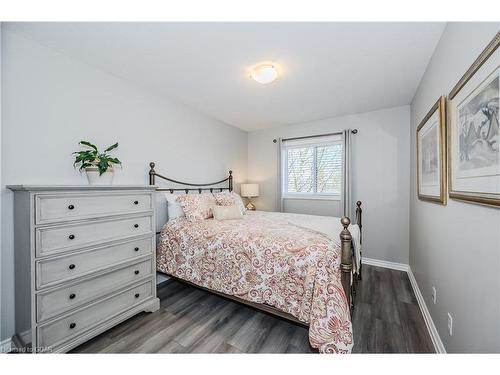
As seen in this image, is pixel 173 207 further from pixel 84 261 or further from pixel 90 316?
pixel 90 316

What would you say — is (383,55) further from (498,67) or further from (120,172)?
(120,172)

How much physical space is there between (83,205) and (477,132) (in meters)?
2.54

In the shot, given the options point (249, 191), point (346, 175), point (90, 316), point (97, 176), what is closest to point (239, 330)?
point (90, 316)

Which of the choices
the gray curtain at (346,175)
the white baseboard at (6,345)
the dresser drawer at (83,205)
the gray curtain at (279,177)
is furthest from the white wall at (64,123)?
the gray curtain at (346,175)

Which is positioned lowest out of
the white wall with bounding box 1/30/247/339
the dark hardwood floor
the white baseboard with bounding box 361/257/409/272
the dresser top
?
the dark hardwood floor

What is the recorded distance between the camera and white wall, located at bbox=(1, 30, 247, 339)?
63.9 inches

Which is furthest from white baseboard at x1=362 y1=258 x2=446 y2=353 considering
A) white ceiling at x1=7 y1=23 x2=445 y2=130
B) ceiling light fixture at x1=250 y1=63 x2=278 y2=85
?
ceiling light fixture at x1=250 y1=63 x2=278 y2=85

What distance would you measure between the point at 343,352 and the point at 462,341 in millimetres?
669

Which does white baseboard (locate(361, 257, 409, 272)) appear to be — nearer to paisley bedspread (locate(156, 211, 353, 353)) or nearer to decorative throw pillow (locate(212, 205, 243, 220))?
paisley bedspread (locate(156, 211, 353, 353))

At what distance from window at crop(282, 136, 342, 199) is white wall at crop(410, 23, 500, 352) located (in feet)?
5.49

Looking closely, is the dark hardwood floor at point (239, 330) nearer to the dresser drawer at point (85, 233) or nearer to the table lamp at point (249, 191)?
the dresser drawer at point (85, 233)

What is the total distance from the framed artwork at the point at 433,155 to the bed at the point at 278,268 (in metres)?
0.77

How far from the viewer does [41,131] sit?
1.79 meters
